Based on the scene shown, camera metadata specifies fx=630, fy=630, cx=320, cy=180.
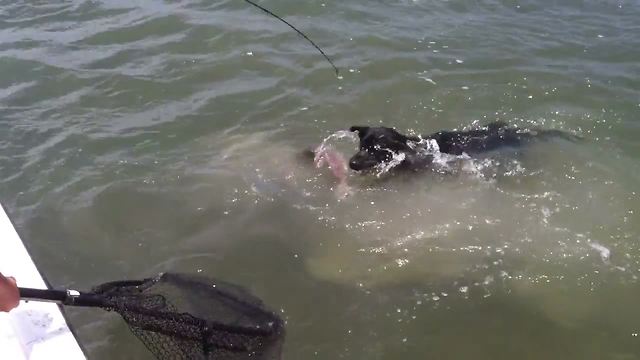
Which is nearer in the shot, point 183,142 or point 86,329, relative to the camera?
point 86,329

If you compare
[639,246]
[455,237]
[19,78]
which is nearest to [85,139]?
[19,78]

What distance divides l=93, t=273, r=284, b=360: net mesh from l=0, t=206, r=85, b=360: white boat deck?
30cm

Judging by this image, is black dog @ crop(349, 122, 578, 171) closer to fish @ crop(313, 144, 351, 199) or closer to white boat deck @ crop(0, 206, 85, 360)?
fish @ crop(313, 144, 351, 199)

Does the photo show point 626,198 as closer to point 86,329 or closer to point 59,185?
point 86,329

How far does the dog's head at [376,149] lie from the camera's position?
21.1ft

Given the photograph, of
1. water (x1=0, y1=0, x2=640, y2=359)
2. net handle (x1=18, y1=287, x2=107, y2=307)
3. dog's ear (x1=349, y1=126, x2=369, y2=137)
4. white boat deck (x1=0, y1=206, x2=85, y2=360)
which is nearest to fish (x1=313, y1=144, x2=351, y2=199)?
water (x1=0, y1=0, x2=640, y2=359)

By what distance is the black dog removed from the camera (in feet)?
21.1

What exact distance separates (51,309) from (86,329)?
3.25 feet

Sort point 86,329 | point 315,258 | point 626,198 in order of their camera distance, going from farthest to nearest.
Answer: point 626,198 → point 315,258 → point 86,329

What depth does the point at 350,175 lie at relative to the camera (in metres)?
6.57

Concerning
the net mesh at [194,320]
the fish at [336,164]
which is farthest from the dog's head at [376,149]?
the net mesh at [194,320]

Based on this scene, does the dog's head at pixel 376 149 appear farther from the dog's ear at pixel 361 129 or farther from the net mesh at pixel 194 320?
the net mesh at pixel 194 320

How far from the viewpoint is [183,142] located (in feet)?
23.5

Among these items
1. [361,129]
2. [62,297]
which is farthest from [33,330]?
[361,129]
